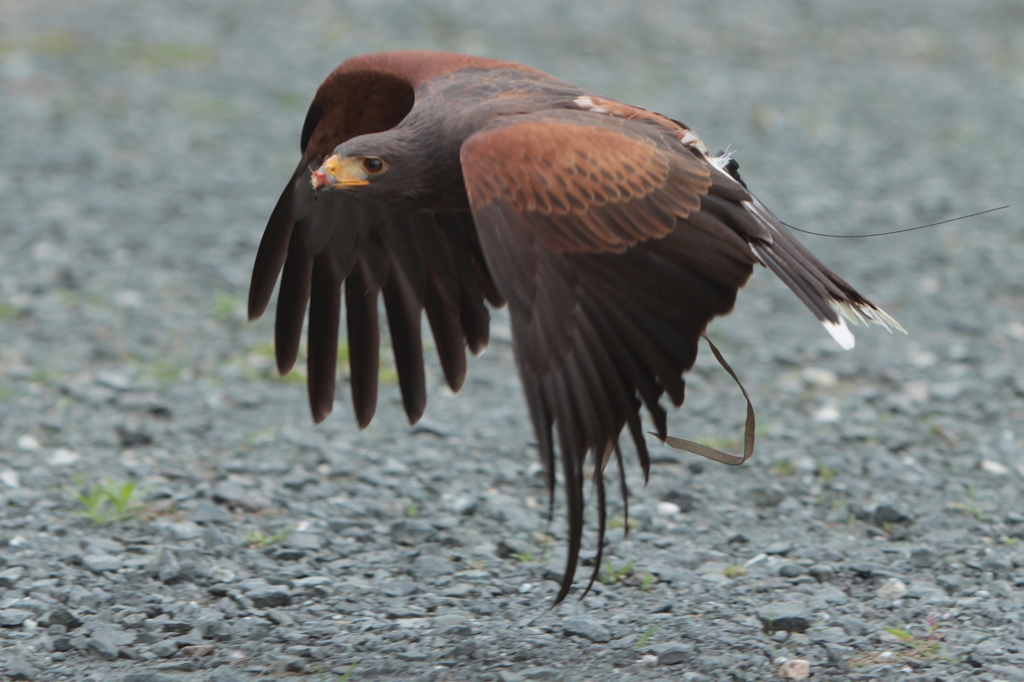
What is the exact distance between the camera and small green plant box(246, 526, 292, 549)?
4.70 m

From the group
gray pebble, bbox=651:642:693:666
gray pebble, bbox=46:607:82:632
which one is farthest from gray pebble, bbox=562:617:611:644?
gray pebble, bbox=46:607:82:632

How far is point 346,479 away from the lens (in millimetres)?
5379

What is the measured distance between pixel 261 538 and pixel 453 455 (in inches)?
46.1

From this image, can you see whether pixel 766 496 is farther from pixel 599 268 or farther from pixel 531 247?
pixel 531 247

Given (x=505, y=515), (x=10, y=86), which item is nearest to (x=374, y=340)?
(x=505, y=515)

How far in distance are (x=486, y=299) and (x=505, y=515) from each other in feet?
2.88

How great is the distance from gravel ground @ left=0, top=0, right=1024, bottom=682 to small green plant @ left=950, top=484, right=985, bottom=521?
12 mm

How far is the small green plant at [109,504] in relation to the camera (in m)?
4.77

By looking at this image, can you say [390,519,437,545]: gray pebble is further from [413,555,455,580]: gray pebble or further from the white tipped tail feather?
the white tipped tail feather

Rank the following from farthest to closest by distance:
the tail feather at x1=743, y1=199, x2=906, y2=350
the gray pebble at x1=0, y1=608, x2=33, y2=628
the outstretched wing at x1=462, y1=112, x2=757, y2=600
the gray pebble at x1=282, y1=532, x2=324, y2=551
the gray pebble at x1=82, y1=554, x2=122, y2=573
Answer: the gray pebble at x1=282, y1=532, x2=324, y2=551, the gray pebble at x1=82, y1=554, x2=122, y2=573, the gray pebble at x1=0, y1=608, x2=33, y2=628, the tail feather at x1=743, y1=199, x2=906, y2=350, the outstretched wing at x1=462, y1=112, x2=757, y2=600

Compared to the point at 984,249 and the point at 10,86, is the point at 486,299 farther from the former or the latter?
the point at 10,86

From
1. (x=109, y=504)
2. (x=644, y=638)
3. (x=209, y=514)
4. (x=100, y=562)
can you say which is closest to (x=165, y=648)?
(x=100, y=562)

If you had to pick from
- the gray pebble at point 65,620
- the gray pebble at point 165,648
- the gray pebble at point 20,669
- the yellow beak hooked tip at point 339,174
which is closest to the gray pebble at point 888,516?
the yellow beak hooked tip at point 339,174

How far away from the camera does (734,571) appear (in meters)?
4.57
